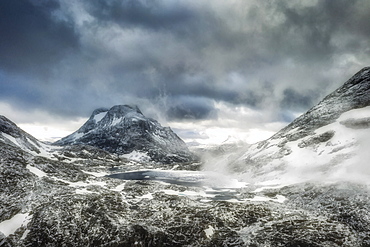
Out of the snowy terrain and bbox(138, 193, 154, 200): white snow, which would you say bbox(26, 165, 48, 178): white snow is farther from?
bbox(138, 193, 154, 200): white snow

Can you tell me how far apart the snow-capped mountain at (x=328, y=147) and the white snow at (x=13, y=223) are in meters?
66.1

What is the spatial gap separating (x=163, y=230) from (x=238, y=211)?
14.5m

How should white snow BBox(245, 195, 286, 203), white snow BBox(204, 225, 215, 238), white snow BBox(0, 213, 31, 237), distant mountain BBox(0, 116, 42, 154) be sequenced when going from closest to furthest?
white snow BBox(0, 213, 31, 237) → white snow BBox(204, 225, 215, 238) → white snow BBox(245, 195, 286, 203) → distant mountain BBox(0, 116, 42, 154)

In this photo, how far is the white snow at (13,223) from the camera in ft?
102

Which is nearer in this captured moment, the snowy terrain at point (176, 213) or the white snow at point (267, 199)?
the snowy terrain at point (176, 213)

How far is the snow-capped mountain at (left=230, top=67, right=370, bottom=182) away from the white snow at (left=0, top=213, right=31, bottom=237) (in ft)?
217

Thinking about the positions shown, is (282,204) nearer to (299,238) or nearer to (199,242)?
(299,238)

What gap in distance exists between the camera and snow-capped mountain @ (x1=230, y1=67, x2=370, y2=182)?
6153 centimetres

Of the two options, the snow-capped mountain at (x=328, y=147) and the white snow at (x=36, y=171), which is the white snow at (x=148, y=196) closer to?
the white snow at (x=36, y=171)

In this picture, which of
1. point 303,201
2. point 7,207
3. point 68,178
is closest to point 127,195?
point 68,178

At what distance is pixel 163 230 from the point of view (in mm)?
34281

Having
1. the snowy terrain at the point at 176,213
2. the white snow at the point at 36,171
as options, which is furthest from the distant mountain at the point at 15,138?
the snowy terrain at the point at 176,213

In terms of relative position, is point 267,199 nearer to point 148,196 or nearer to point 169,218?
point 169,218

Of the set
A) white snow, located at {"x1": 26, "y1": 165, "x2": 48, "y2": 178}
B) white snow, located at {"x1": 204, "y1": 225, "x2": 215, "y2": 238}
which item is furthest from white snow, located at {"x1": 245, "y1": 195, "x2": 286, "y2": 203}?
white snow, located at {"x1": 26, "y1": 165, "x2": 48, "y2": 178}
